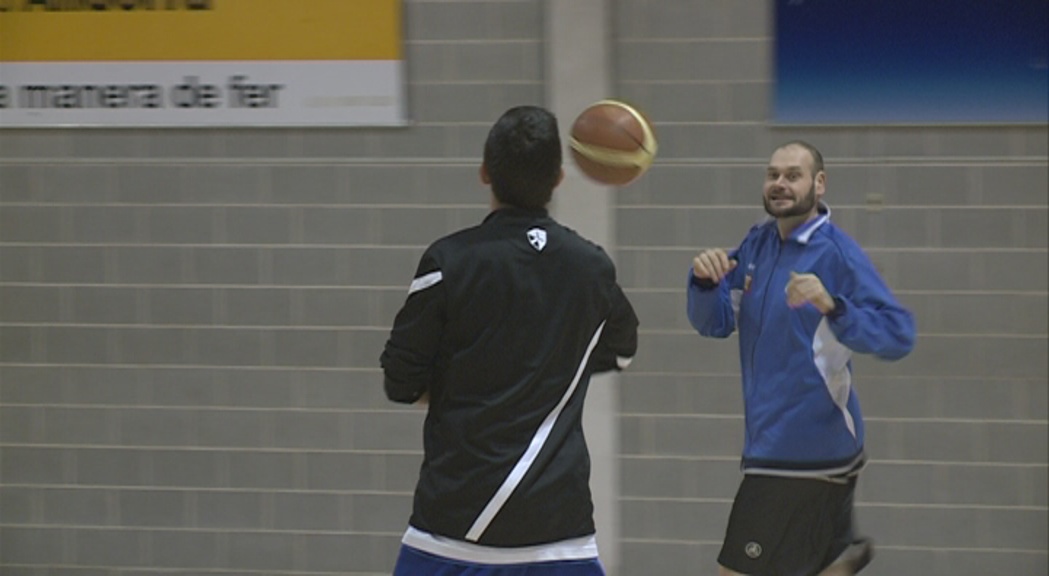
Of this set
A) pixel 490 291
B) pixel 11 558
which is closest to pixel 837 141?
pixel 490 291

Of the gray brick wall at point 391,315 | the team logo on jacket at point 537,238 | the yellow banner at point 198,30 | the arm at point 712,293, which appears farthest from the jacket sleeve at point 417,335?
the yellow banner at point 198,30

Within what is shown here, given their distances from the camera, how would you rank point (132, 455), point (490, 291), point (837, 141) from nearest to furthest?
point (490, 291)
point (837, 141)
point (132, 455)

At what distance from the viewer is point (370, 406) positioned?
627 centimetres

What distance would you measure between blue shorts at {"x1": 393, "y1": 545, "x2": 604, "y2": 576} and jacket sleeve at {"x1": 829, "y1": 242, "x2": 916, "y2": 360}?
1.22 metres

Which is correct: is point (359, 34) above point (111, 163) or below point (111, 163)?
above

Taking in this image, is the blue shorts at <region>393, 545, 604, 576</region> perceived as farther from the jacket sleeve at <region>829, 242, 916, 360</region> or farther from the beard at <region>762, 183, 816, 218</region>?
the beard at <region>762, 183, 816, 218</region>

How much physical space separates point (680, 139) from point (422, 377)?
281 centimetres

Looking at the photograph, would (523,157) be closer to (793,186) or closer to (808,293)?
(808,293)

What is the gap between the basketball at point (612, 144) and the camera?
14.3 ft

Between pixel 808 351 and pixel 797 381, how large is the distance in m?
0.10

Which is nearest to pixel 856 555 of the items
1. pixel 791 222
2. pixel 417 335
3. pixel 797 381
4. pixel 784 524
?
pixel 784 524

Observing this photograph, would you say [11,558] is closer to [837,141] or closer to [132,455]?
[132,455]

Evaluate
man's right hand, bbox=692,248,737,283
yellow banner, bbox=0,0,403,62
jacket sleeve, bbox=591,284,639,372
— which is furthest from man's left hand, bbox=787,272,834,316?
yellow banner, bbox=0,0,403,62

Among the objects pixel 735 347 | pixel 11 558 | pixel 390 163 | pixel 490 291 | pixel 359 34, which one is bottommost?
pixel 11 558
